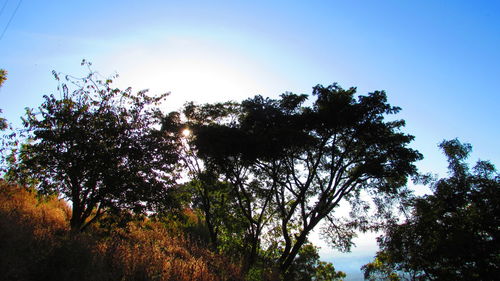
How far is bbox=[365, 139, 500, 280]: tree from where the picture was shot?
9789 mm

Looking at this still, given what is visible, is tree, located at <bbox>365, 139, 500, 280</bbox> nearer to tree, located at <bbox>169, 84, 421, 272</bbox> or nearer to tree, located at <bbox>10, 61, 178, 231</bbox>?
tree, located at <bbox>169, 84, 421, 272</bbox>

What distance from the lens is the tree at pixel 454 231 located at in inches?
385

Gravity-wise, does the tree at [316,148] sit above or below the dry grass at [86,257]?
above

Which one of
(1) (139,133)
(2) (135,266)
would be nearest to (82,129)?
(1) (139,133)

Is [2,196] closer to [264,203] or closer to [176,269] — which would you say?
[176,269]

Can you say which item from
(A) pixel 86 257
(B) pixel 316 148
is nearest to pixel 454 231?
(B) pixel 316 148

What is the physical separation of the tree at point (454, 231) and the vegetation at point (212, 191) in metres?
0.05

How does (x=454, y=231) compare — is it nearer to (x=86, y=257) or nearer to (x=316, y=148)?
(x=316, y=148)

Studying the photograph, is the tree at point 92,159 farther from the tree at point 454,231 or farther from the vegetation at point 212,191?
the tree at point 454,231

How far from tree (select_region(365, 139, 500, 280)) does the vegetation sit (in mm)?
46

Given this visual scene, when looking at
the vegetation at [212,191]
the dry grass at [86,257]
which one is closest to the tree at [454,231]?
the vegetation at [212,191]

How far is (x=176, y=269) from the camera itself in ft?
21.9

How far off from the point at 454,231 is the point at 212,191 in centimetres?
1342

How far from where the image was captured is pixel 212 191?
18078 millimetres
